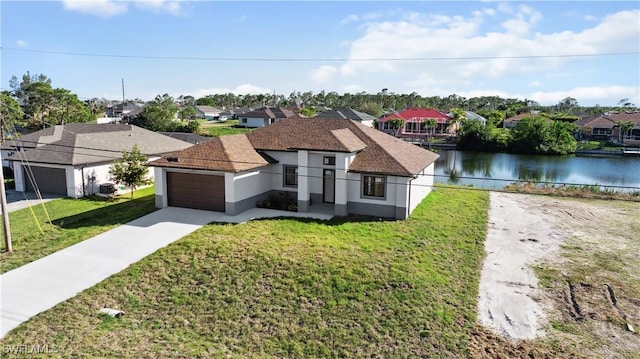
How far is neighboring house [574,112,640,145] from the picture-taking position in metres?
69.0

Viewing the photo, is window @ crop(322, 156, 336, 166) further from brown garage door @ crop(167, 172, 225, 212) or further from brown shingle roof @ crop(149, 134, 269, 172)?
brown garage door @ crop(167, 172, 225, 212)

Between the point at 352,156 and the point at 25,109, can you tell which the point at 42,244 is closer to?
the point at 352,156

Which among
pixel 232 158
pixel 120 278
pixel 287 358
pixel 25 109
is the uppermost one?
pixel 25 109

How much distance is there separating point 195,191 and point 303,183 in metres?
5.13

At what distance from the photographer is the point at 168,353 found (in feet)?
32.2

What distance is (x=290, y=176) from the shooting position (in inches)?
844

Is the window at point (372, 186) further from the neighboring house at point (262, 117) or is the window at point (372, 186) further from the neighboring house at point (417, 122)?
the neighboring house at point (417, 122)

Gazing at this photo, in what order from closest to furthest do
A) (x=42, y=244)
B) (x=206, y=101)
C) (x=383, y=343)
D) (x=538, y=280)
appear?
(x=383, y=343) → (x=538, y=280) → (x=42, y=244) → (x=206, y=101)

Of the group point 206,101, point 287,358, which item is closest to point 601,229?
point 287,358

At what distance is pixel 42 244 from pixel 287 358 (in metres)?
11.0

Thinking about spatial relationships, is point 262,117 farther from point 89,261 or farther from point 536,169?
point 89,261

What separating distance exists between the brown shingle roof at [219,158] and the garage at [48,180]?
21.8ft

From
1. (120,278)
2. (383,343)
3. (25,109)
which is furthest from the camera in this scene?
(25,109)

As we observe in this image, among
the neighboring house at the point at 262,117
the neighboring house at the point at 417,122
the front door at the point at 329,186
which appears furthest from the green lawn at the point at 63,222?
the neighboring house at the point at 417,122
